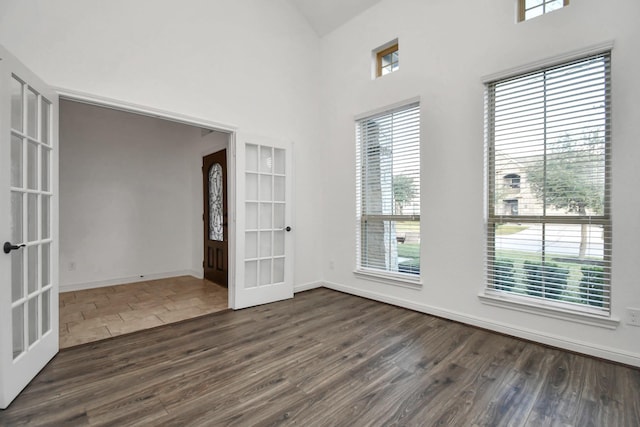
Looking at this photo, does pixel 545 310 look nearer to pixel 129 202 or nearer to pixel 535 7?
pixel 535 7

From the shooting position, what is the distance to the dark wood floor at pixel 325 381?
172 centimetres

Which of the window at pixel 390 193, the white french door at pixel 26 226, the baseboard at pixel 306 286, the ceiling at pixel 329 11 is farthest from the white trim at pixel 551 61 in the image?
the white french door at pixel 26 226

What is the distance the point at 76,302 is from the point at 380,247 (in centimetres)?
400

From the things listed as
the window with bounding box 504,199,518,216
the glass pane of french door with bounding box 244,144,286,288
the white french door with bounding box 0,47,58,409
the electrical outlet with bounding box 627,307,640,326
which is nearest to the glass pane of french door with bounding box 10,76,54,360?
the white french door with bounding box 0,47,58,409

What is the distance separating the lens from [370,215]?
4098 millimetres

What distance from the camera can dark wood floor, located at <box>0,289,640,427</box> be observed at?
1719 millimetres

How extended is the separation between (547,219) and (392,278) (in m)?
1.73

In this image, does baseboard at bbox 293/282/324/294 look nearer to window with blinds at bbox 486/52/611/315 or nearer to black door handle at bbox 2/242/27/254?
window with blinds at bbox 486/52/611/315

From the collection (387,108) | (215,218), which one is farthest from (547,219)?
(215,218)

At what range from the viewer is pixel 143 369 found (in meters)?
2.24

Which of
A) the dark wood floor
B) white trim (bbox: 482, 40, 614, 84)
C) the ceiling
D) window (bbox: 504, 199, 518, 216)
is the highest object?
the ceiling

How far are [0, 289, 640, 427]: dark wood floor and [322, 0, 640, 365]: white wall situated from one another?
37 cm

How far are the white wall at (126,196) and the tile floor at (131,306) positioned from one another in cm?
46

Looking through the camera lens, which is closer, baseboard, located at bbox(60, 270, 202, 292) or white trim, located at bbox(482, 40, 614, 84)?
white trim, located at bbox(482, 40, 614, 84)
